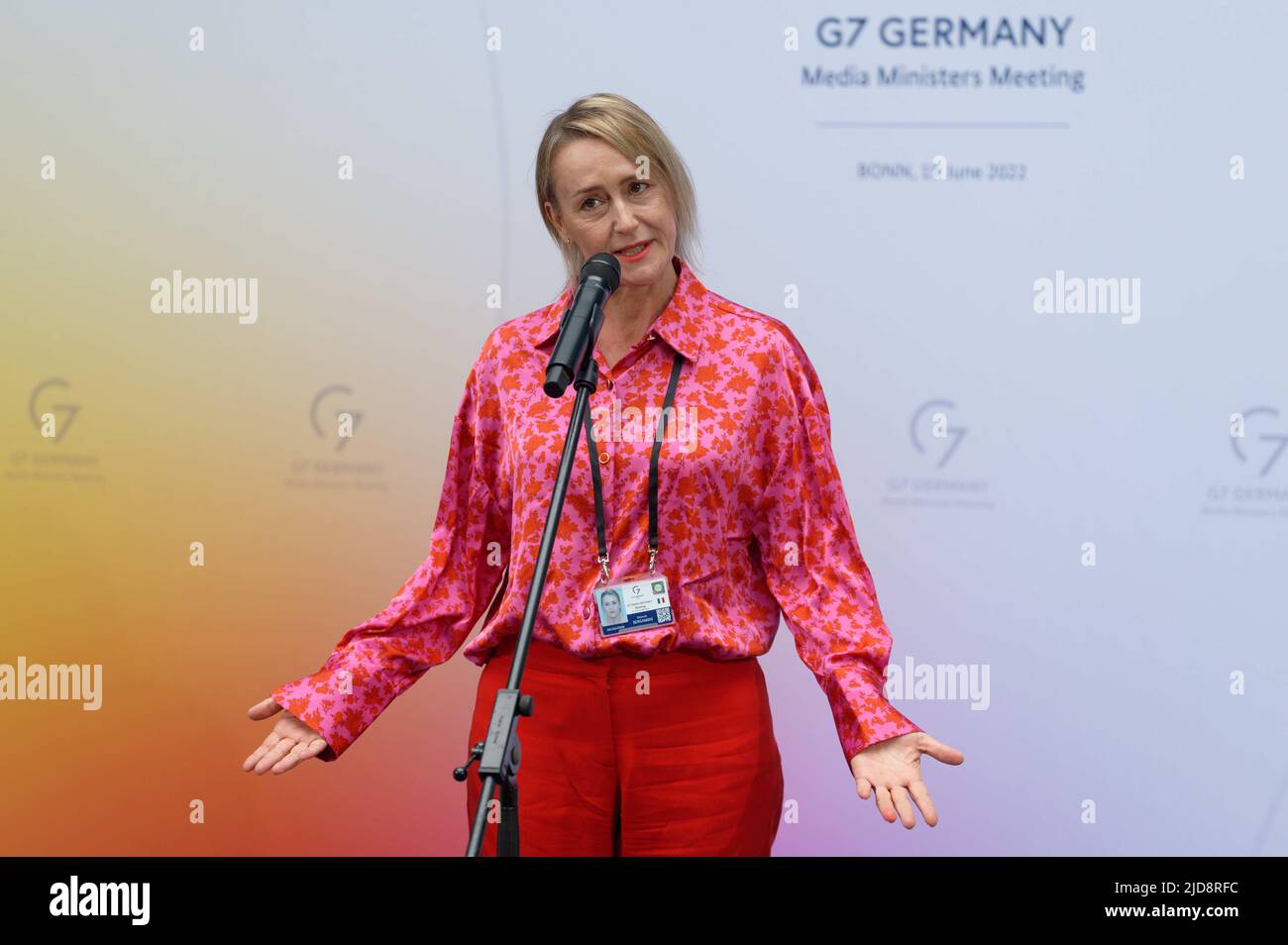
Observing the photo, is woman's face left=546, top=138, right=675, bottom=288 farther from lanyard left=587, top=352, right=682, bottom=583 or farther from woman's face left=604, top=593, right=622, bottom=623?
woman's face left=604, top=593, right=622, bottom=623

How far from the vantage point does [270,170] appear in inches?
104

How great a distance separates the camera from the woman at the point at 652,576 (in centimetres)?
170

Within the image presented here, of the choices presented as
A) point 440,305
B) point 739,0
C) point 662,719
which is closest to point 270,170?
point 440,305

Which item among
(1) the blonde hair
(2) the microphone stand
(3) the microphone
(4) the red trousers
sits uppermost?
(1) the blonde hair

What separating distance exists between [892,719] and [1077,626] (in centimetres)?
114

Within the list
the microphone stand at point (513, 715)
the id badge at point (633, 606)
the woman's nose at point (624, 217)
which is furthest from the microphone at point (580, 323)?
the id badge at point (633, 606)

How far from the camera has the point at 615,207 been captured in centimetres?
173

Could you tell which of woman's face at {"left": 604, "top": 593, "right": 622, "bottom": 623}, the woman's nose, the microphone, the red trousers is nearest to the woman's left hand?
the red trousers

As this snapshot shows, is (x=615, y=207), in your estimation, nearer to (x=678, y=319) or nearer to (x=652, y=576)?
(x=678, y=319)

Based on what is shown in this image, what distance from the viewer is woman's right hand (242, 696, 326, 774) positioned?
1.64 meters

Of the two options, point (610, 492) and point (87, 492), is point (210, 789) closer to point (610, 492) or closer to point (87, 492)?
point (87, 492)

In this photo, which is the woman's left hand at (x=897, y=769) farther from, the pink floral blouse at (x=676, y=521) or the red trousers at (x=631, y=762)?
the red trousers at (x=631, y=762)

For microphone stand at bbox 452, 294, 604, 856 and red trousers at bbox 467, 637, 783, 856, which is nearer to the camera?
microphone stand at bbox 452, 294, 604, 856

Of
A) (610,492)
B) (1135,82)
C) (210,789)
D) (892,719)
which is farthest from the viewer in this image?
(210,789)
